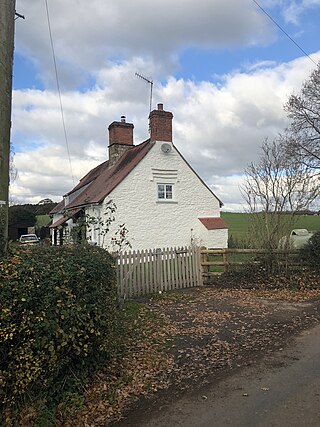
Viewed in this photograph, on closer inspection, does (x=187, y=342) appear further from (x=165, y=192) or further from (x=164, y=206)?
(x=165, y=192)

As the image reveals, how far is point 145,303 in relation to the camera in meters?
9.59

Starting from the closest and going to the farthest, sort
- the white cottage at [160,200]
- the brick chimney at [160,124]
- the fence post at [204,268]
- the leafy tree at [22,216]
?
the fence post at [204,268] → the white cottage at [160,200] → the brick chimney at [160,124] → the leafy tree at [22,216]

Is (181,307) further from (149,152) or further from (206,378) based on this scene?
(149,152)

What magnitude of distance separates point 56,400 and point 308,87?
90.5ft

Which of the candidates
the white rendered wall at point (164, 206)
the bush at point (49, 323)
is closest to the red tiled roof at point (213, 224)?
the white rendered wall at point (164, 206)

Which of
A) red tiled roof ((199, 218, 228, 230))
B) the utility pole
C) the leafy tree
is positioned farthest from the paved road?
the leafy tree

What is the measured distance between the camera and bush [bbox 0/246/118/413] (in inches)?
142

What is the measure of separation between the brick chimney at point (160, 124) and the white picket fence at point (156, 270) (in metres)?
10.5

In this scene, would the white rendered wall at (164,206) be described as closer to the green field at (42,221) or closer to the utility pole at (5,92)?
the utility pole at (5,92)

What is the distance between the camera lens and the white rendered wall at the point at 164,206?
20188 mm

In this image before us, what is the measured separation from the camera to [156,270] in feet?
36.3

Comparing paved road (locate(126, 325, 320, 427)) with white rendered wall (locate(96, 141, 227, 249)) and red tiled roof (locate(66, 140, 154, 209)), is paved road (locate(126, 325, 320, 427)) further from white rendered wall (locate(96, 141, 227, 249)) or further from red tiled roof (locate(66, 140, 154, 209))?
white rendered wall (locate(96, 141, 227, 249))

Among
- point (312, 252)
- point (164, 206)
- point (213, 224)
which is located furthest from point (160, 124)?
point (312, 252)

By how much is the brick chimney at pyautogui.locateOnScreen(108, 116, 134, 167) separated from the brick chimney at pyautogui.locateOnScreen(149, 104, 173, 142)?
443 cm
